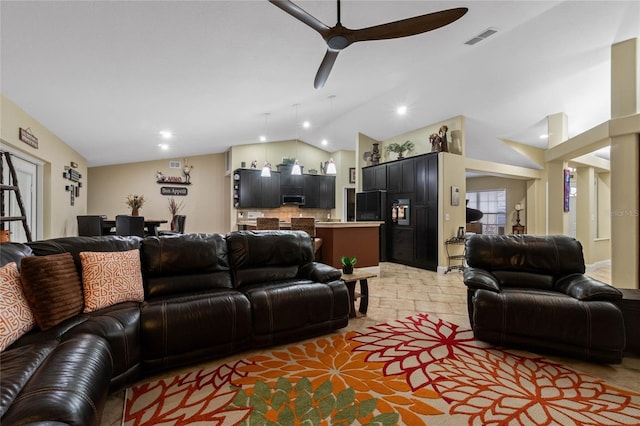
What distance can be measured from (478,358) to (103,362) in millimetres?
2551

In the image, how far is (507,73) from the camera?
4.53 meters

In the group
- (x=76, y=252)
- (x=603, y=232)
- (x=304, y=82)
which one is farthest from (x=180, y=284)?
(x=603, y=232)

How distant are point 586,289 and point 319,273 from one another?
2194 millimetres

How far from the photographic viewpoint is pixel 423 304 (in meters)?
3.78

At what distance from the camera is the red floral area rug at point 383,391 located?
1.64 meters

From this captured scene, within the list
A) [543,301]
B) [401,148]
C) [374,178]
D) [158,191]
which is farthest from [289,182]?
[543,301]

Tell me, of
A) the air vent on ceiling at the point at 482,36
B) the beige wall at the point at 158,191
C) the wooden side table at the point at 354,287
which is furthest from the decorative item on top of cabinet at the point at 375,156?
the wooden side table at the point at 354,287

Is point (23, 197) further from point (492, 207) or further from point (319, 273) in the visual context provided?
point (492, 207)

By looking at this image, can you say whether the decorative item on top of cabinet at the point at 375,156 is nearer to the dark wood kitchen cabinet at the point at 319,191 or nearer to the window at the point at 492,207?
the dark wood kitchen cabinet at the point at 319,191

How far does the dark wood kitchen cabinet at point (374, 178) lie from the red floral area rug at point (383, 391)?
198 inches

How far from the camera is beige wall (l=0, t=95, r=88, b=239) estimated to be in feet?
11.0

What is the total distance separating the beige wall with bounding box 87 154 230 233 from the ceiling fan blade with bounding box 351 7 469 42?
23.8 feet

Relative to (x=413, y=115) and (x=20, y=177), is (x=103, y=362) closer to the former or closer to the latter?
(x=20, y=177)

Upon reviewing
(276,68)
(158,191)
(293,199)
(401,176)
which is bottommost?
(293,199)
